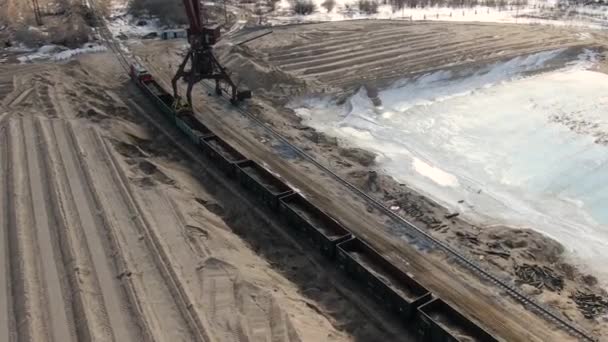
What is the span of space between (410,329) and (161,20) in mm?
35378

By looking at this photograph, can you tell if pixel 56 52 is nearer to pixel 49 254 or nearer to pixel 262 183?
pixel 262 183

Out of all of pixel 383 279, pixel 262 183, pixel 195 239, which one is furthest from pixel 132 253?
pixel 383 279

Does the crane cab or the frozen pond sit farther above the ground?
the crane cab

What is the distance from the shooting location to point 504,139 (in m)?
20.8

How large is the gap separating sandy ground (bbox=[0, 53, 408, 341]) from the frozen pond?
624 centimetres

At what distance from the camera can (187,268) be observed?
1213 cm

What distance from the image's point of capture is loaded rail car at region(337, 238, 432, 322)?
1129cm

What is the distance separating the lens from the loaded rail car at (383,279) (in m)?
11.3

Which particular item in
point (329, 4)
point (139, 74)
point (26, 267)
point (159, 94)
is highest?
point (329, 4)

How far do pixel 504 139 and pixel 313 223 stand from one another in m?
10.5

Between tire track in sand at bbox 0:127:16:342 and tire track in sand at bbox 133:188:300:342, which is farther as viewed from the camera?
tire track in sand at bbox 133:188:300:342

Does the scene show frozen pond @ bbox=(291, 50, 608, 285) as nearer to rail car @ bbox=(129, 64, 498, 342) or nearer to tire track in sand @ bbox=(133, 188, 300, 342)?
rail car @ bbox=(129, 64, 498, 342)

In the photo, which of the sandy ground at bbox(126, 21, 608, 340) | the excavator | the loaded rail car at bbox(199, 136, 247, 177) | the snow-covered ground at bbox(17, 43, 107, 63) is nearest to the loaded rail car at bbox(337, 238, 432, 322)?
the sandy ground at bbox(126, 21, 608, 340)

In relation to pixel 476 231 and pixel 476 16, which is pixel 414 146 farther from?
pixel 476 16
